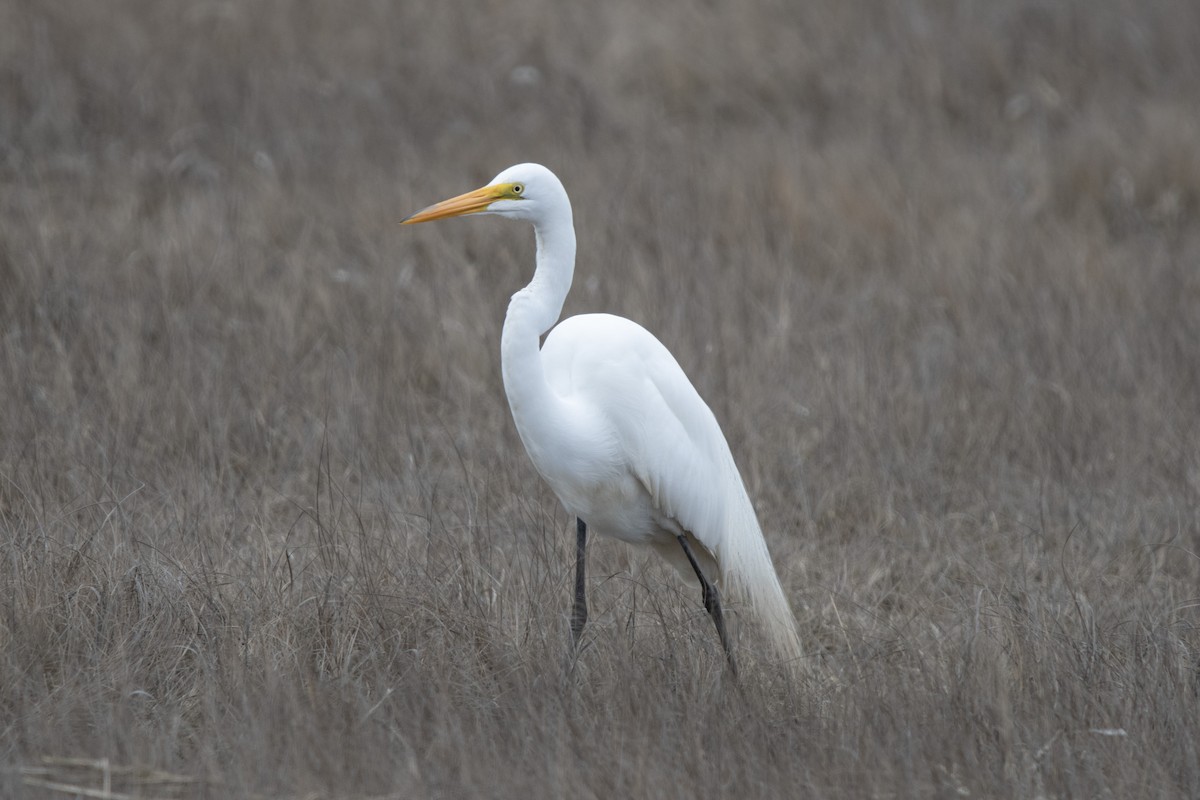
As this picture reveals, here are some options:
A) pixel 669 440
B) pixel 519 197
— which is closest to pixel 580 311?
pixel 669 440

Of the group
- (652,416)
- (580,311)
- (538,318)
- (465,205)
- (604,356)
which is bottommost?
(580,311)

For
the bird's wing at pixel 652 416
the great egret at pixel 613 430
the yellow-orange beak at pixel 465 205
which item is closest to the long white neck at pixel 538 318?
the great egret at pixel 613 430

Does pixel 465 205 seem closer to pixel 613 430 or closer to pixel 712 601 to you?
pixel 613 430

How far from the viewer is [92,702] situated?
250 cm

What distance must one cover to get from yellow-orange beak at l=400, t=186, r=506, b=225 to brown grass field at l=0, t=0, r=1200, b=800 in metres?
0.87

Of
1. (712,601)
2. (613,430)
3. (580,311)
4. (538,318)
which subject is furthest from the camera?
(580,311)

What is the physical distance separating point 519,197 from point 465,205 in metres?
0.12

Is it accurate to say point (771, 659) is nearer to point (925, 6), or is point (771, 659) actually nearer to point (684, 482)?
point (684, 482)

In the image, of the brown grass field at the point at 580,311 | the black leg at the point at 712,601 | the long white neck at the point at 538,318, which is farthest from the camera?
the black leg at the point at 712,601

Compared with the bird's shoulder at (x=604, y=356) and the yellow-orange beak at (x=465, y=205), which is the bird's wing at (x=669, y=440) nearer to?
the bird's shoulder at (x=604, y=356)

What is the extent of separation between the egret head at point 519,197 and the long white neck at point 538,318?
2 cm

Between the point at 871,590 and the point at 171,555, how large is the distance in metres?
1.87

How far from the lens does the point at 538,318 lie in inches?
105

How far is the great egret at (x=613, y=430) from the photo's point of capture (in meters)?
2.71
